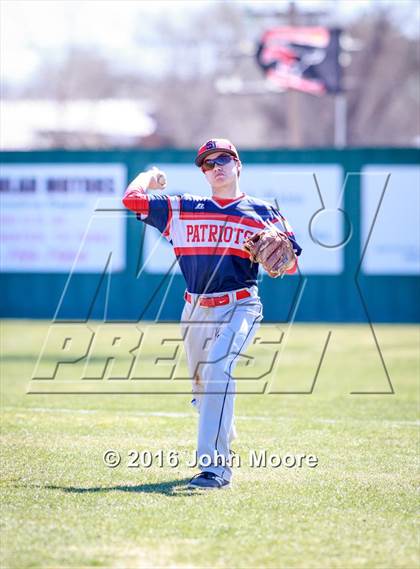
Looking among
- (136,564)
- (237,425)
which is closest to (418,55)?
(237,425)

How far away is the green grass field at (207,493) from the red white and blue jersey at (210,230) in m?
1.23

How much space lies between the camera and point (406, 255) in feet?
56.6

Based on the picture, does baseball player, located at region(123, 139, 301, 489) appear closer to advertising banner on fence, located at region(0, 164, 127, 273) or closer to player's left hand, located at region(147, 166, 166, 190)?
player's left hand, located at region(147, 166, 166, 190)

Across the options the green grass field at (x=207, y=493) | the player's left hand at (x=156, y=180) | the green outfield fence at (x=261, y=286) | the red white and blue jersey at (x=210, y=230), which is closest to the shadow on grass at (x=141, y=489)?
the green grass field at (x=207, y=493)

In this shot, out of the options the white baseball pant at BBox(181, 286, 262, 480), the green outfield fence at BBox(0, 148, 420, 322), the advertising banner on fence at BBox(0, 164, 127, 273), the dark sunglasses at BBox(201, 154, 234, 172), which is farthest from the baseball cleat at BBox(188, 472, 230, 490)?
the advertising banner on fence at BBox(0, 164, 127, 273)

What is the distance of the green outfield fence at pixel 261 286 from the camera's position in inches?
685

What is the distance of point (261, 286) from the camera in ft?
57.7

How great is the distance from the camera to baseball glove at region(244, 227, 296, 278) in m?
6.44

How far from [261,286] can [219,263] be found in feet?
35.8

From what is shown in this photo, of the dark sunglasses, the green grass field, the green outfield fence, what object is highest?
the dark sunglasses

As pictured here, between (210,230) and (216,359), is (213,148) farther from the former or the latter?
(216,359)

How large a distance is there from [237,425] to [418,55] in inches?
1702

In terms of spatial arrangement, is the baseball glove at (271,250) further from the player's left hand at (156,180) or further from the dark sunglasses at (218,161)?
the player's left hand at (156,180)

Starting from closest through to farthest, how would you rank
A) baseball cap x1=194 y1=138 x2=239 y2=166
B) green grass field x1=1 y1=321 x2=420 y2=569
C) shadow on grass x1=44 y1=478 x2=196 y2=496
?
1. green grass field x1=1 y1=321 x2=420 y2=569
2. shadow on grass x1=44 y1=478 x2=196 y2=496
3. baseball cap x1=194 y1=138 x2=239 y2=166
